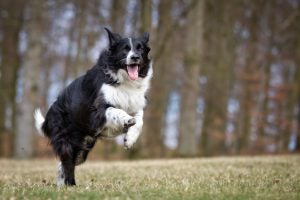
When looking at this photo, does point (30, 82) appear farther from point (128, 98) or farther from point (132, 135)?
point (132, 135)

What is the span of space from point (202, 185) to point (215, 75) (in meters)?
19.1

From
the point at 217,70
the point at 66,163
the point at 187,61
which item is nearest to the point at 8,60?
the point at 187,61

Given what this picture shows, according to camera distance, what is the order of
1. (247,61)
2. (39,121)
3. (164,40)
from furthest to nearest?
(247,61), (164,40), (39,121)

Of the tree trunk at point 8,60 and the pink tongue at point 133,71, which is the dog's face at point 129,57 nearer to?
the pink tongue at point 133,71

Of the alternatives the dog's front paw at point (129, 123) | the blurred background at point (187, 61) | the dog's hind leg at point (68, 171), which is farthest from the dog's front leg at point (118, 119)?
the blurred background at point (187, 61)

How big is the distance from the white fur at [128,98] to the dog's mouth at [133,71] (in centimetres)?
6

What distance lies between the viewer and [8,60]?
25.3 m

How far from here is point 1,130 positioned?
86.7 feet

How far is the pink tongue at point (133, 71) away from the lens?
813 centimetres

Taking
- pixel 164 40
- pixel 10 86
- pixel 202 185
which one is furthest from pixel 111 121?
pixel 10 86

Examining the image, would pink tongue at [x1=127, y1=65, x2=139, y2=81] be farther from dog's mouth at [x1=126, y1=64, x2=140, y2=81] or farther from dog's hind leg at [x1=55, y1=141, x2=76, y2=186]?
dog's hind leg at [x1=55, y1=141, x2=76, y2=186]

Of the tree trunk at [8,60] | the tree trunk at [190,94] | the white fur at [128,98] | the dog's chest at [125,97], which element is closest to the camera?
the white fur at [128,98]

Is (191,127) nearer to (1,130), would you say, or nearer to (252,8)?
(252,8)

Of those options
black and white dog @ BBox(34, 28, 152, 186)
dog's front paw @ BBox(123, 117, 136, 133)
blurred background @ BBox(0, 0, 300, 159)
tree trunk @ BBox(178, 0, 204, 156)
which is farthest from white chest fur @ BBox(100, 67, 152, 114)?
tree trunk @ BBox(178, 0, 204, 156)
